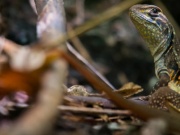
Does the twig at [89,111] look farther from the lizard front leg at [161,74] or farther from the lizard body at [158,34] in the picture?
the lizard body at [158,34]

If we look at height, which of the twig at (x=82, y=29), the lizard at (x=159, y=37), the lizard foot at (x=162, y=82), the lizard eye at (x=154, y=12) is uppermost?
the lizard eye at (x=154, y=12)

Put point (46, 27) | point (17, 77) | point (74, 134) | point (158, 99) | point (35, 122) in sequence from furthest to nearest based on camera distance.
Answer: point (158, 99)
point (46, 27)
point (74, 134)
point (17, 77)
point (35, 122)

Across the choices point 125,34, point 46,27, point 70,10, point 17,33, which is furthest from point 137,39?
point 46,27

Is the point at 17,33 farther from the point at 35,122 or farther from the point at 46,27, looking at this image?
the point at 35,122

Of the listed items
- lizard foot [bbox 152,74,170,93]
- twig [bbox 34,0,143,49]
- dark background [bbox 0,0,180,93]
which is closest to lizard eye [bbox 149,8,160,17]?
lizard foot [bbox 152,74,170,93]

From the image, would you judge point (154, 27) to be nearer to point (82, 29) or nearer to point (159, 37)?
point (159, 37)

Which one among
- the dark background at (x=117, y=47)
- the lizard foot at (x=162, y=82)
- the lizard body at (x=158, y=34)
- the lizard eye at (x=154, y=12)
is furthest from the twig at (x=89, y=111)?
the dark background at (x=117, y=47)

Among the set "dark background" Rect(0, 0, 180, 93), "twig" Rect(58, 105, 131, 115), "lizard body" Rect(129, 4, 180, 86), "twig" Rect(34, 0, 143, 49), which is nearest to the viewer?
"twig" Rect(34, 0, 143, 49)

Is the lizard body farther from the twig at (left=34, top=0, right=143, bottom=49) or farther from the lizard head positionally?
the twig at (left=34, top=0, right=143, bottom=49)

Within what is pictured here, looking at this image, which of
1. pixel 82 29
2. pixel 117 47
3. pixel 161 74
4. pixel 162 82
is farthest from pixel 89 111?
pixel 117 47
